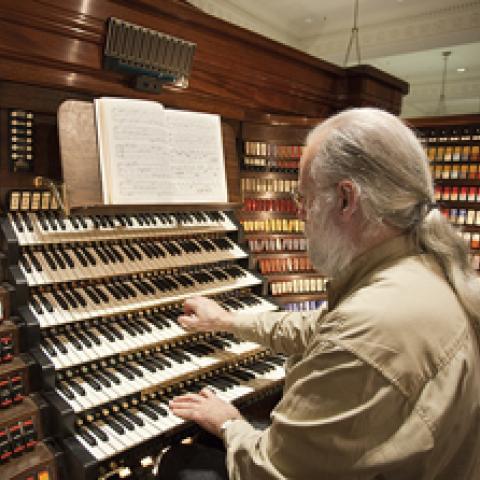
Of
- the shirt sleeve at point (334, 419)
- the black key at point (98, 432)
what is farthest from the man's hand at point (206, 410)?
the shirt sleeve at point (334, 419)

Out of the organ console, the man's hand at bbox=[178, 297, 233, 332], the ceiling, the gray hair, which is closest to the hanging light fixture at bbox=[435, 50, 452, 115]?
the ceiling

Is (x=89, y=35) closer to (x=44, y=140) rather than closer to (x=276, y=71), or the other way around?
(x=44, y=140)

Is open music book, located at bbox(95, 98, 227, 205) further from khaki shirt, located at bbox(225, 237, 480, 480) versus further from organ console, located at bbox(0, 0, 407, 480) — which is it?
khaki shirt, located at bbox(225, 237, 480, 480)

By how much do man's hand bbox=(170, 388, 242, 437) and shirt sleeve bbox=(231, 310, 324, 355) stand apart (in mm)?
491

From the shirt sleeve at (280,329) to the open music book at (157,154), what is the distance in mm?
799

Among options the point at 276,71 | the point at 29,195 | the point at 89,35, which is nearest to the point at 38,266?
the point at 29,195

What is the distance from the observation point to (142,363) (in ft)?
6.64

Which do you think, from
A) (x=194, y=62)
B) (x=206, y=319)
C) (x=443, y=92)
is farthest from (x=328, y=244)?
(x=443, y=92)

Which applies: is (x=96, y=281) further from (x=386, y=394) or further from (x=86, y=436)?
(x=386, y=394)

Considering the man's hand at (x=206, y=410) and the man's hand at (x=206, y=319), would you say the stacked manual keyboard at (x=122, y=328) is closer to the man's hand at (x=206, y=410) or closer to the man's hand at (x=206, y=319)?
the man's hand at (x=206, y=319)

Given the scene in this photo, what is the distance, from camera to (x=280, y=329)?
2074 mm

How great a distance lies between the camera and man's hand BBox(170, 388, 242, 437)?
1555 millimetres

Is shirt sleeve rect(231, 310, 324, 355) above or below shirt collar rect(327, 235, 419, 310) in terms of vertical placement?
below

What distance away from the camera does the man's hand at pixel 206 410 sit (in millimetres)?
1555
